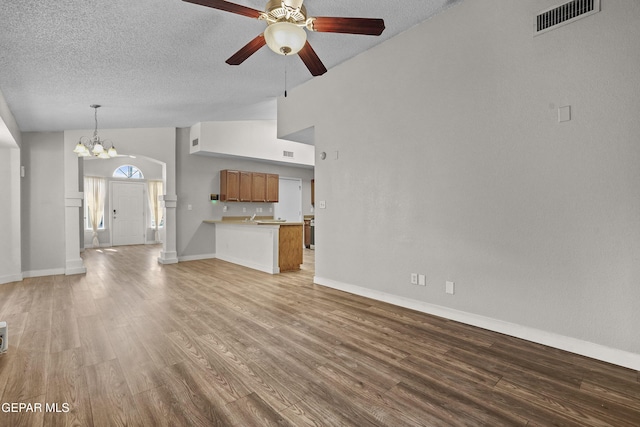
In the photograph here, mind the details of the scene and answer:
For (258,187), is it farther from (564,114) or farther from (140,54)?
(564,114)

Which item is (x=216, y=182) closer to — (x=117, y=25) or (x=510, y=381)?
(x=117, y=25)

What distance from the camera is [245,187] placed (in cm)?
814

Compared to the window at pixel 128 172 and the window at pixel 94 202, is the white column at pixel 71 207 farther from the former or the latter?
the window at pixel 128 172

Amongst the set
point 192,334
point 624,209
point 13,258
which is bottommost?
point 192,334

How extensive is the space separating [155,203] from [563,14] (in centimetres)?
1161

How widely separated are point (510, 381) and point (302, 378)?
1375mm

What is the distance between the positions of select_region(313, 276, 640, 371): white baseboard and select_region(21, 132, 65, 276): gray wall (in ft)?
18.7

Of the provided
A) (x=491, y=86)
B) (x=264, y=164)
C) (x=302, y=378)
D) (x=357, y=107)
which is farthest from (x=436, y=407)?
(x=264, y=164)

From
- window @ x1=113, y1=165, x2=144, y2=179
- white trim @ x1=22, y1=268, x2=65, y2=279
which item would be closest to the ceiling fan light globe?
white trim @ x1=22, y1=268, x2=65, y2=279

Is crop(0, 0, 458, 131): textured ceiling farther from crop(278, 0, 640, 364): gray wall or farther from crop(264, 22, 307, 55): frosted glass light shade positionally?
crop(264, 22, 307, 55): frosted glass light shade

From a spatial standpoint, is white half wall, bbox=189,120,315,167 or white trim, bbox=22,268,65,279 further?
white half wall, bbox=189,120,315,167

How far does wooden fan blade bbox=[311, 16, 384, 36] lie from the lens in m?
2.13

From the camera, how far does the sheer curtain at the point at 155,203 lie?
10984mm

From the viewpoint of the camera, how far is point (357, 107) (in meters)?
4.16
